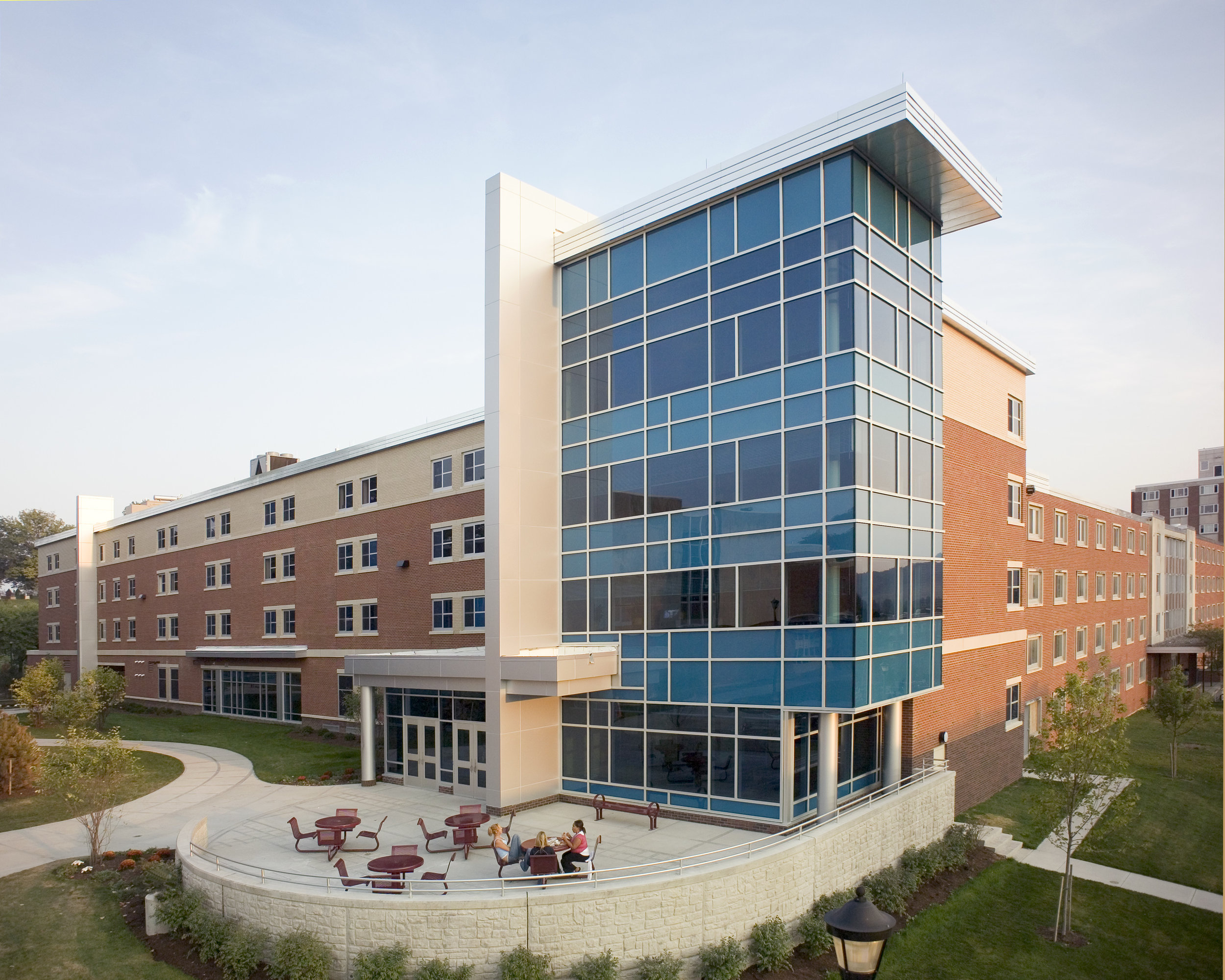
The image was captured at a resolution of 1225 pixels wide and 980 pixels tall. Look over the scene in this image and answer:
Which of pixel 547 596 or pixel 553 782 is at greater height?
pixel 547 596

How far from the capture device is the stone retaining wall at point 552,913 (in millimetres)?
14648

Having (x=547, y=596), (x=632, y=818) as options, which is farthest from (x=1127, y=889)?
(x=547, y=596)

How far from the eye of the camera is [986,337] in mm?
27484

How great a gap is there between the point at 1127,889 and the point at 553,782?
14.3 meters

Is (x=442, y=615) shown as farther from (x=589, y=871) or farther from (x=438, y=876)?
(x=589, y=871)

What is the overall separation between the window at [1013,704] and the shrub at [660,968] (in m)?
18.7

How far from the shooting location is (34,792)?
90.3 ft

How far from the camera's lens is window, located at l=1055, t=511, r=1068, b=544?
36.9 meters

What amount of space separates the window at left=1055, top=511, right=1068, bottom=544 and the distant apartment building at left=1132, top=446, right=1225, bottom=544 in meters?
60.7

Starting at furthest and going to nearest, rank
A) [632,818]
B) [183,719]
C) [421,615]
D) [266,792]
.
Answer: [183,719]
[421,615]
[266,792]
[632,818]

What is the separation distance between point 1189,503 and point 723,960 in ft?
329

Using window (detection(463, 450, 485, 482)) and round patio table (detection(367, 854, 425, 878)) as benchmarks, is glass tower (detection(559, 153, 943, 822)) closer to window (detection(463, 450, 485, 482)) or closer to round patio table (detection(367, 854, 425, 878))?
window (detection(463, 450, 485, 482))

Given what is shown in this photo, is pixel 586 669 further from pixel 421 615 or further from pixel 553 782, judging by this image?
pixel 421 615

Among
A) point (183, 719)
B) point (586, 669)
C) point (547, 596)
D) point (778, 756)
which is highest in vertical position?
point (547, 596)
